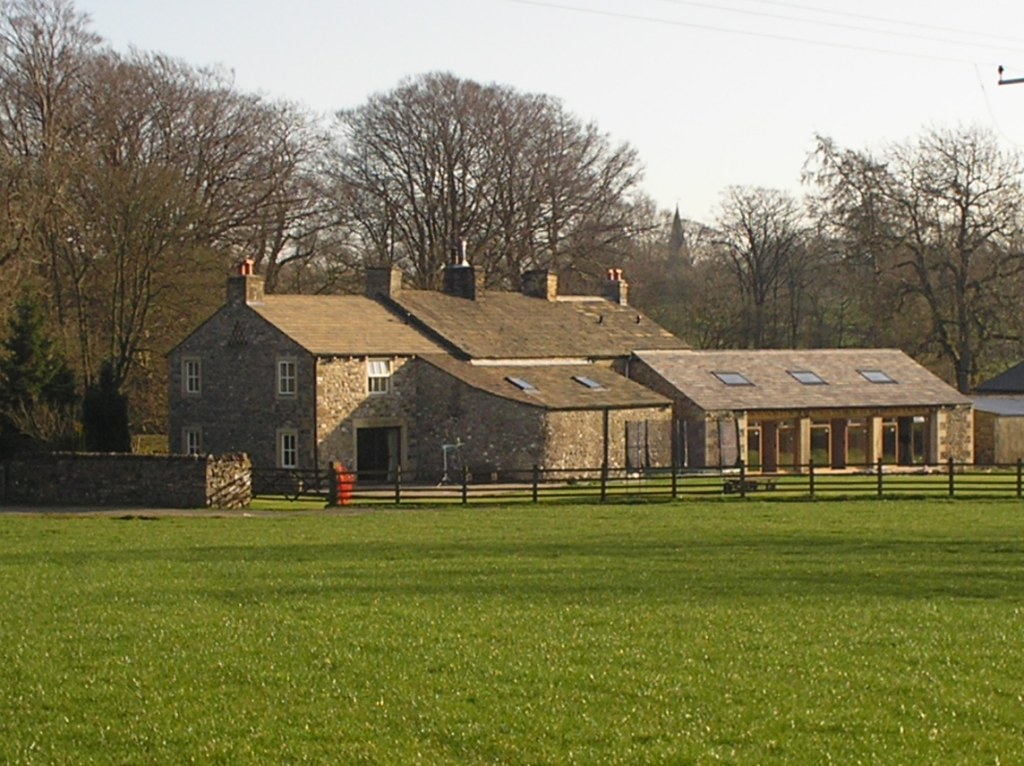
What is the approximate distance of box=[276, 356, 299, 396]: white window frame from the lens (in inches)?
1913

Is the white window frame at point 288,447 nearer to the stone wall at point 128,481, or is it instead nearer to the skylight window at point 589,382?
the stone wall at point 128,481

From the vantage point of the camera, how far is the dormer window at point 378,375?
49656 mm

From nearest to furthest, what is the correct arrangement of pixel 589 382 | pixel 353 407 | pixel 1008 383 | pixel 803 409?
1. pixel 353 407
2. pixel 589 382
3. pixel 803 409
4. pixel 1008 383

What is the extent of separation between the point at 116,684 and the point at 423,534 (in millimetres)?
15950

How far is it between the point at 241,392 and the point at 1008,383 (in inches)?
1241

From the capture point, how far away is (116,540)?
93.8 feet

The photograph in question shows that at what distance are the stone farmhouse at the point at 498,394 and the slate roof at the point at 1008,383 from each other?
7.89 m

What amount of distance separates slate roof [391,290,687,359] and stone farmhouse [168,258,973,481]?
90 millimetres

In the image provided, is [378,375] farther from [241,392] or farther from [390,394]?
[241,392]

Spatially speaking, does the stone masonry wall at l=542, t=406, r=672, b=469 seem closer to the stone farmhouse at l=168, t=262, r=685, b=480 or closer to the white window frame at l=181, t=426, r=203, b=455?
the stone farmhouse at l=168, t=262, r=685, b=480

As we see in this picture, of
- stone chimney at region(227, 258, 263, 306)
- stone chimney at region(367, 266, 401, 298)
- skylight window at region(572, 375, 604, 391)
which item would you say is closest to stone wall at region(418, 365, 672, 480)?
skylight window at region(572, 375, 604, 391)

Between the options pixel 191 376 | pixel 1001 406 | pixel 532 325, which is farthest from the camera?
pixel 1001 406

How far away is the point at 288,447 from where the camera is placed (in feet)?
160

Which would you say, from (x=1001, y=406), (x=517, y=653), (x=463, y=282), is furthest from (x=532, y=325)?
(x=517, y=653)
